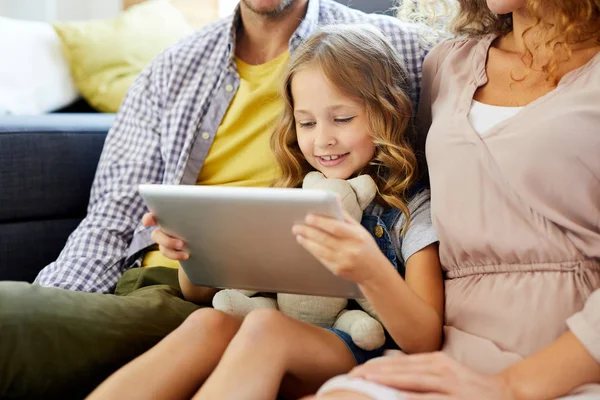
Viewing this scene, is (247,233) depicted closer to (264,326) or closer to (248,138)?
(264,326)

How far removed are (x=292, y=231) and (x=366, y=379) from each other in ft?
0.68

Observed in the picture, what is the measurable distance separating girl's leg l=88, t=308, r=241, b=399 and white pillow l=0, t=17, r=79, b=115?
4.14 ft

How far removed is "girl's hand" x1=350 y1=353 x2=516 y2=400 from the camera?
901 mm

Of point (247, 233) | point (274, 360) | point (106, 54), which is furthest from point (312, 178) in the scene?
point (106, 54)

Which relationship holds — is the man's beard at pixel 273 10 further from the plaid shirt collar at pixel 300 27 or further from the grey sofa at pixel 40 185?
the grey sofa at pixel 40 185

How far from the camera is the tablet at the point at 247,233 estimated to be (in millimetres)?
932

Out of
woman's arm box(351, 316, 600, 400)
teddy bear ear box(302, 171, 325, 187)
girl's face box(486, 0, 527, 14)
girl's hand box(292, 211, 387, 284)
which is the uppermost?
girl's face box(486, 0, 527, 14)

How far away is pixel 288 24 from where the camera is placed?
1601 millimetres

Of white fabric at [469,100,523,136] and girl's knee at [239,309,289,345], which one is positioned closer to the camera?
girl's knee at [239,309,289,345]

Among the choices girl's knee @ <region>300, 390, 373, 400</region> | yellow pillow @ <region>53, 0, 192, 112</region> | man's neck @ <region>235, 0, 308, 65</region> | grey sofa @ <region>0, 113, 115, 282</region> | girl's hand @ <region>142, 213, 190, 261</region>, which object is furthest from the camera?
yellow pillow @ <region>53, 0, 192, 112</region>

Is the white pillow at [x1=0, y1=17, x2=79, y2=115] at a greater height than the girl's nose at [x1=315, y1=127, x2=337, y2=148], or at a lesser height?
lesser

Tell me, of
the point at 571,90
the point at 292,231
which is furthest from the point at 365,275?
the point at 571,90

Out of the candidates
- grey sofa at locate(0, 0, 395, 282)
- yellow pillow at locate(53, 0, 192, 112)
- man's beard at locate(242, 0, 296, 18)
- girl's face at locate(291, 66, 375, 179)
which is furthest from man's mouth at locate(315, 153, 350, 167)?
yellow pillow at locate(53, 0, 192, 112)

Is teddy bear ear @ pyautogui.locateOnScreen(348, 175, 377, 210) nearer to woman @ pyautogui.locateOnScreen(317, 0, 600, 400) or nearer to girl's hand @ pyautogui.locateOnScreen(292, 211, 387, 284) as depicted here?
woman @ pyautogui.locateOnScreen(317, 0, 600, 400)
